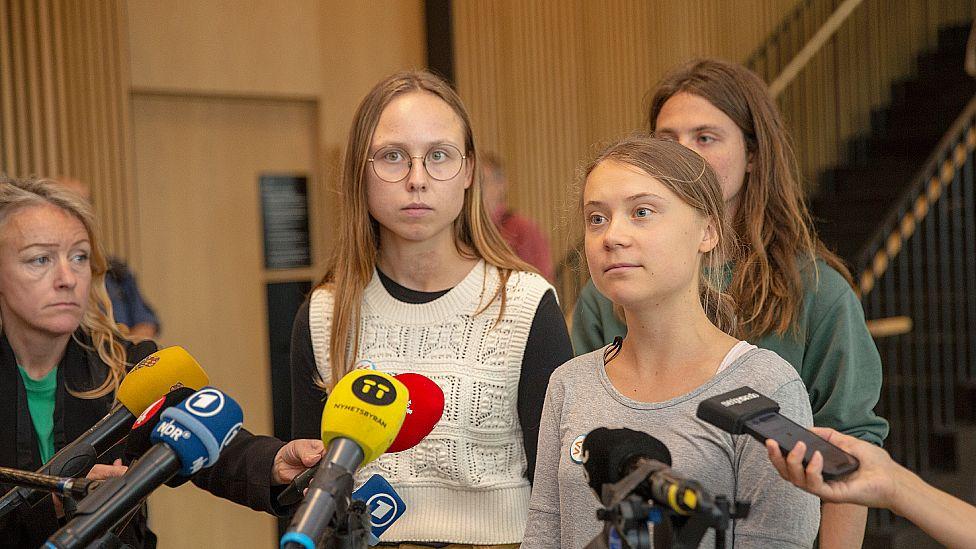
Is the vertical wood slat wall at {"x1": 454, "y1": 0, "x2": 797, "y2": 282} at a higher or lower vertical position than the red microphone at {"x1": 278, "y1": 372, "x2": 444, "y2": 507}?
higher

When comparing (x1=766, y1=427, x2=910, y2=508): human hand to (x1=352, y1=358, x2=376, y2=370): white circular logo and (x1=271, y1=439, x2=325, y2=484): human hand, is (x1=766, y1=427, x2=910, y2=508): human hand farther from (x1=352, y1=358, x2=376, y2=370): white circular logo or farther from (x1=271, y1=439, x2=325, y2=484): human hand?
(x1=352, y1=358, x2=376, y2=370): white circular logo

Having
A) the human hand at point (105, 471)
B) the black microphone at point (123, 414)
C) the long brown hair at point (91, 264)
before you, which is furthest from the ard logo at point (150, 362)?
the long brown hair at point (91, 264)

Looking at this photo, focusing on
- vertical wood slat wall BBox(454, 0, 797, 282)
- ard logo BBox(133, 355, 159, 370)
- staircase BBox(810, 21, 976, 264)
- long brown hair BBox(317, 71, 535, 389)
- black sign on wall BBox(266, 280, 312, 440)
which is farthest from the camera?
staircase BBox(810, 21, 976, 264)

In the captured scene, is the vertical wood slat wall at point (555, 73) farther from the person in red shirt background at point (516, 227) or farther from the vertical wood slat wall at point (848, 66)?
the vertical wood slat wall at point (848, 66)

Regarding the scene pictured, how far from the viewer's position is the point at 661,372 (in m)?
1.59

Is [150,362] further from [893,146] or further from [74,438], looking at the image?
[893,146]

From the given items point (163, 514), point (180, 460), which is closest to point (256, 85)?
point (163, 514)

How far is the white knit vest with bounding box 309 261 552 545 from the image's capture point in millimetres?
1841

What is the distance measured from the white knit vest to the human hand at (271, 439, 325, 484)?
23 cm

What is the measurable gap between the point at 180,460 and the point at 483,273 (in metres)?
0.87

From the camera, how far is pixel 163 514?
5.07 metres

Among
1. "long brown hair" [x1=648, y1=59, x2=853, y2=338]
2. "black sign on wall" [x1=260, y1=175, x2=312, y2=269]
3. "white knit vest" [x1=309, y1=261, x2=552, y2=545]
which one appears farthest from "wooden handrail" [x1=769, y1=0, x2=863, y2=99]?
"white knit vest" [x1=309, y1=261, x2=552, y2=545]

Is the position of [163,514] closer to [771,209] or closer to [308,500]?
[771,209]

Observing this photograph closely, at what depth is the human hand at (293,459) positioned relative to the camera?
1640 mm
